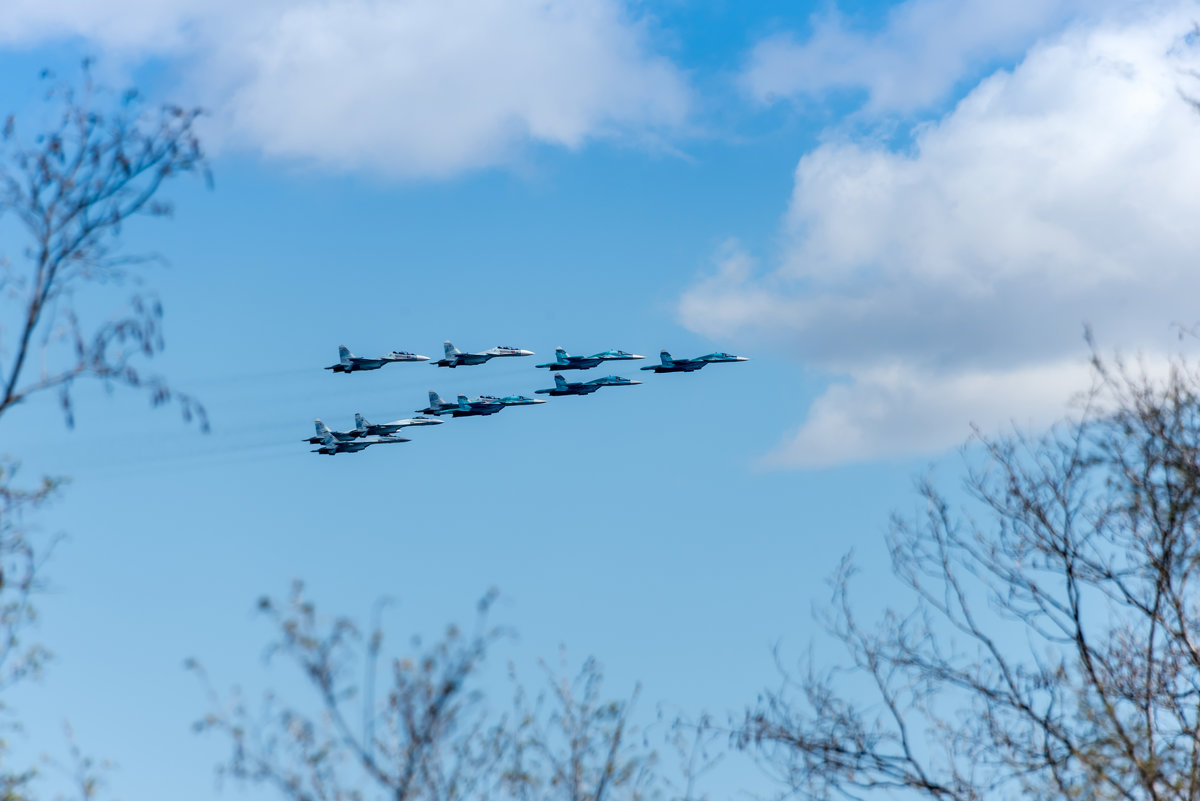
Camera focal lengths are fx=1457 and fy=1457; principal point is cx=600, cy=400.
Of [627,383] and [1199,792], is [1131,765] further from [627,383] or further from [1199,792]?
[627,383]

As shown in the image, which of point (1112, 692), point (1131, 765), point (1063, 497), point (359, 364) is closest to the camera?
point (1131, 765)

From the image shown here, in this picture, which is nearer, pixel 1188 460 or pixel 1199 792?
pixel 1199 792

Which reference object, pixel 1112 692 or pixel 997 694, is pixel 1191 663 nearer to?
pixel 1112 692

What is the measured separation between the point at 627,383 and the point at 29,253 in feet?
229

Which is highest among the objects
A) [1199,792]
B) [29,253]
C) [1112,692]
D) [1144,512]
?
[29,253]

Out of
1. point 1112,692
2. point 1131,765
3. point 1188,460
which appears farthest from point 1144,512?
point 1131,765

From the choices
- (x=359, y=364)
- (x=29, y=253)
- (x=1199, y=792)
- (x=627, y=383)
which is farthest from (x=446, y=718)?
(x=627, y=383)

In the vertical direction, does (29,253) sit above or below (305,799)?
above

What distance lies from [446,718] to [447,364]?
67050 millimetres

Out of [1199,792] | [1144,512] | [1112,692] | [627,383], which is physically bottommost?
[1199,792]

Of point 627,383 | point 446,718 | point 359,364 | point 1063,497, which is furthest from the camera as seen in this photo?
point 627,383

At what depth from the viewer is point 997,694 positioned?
31297 millimetres

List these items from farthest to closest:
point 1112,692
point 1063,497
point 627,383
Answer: point 627,383 → point 1063,497 → point 1112,692

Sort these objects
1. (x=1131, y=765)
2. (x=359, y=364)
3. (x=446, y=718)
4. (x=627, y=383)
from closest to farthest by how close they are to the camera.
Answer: (x=446, y=718) < (x=1131, y=765) < (x=359, y=364) < (x=627, y=383)
